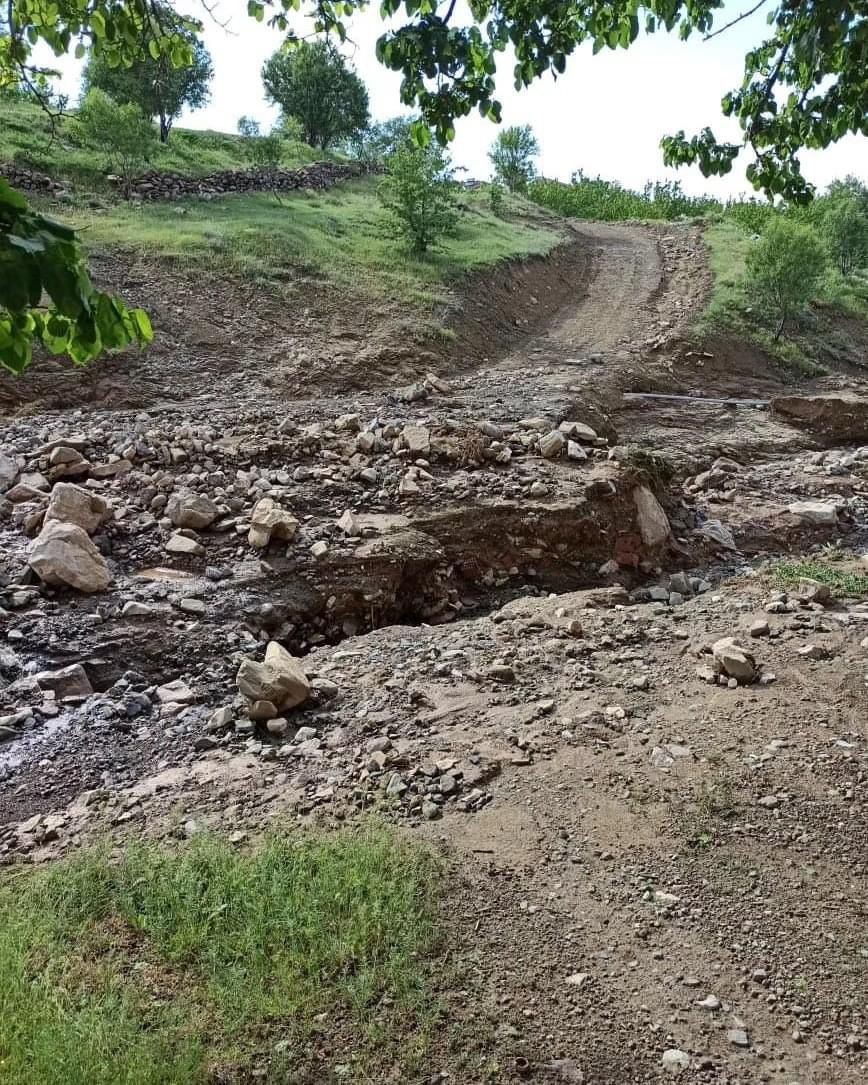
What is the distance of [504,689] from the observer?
407cm

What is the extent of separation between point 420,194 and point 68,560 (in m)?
13.0

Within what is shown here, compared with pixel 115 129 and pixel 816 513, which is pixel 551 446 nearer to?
pixel 816 513

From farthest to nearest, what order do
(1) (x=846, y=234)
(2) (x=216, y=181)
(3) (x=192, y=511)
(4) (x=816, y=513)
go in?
(1) (x=846, y=234), (2) (x=216, y=181), (4) (x=816, y=513), (3) (x=192, y=511)

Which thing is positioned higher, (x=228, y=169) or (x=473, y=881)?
(x=228, y=169)

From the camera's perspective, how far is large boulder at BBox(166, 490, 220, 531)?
18.5 feet

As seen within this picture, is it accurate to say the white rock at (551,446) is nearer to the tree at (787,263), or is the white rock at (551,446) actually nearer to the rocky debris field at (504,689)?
the rocky debris field at (504,689)

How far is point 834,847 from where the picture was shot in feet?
9.55

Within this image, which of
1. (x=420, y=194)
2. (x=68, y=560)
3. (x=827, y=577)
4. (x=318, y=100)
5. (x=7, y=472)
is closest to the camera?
(x=827, y=577)

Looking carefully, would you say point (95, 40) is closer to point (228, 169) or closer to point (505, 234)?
point (505, 234)

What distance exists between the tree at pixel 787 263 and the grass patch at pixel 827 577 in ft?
33.1

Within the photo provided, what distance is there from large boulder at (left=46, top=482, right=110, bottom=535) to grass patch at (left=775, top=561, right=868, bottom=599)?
15.1 ft

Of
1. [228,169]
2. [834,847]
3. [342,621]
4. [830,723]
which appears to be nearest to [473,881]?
[834,847]

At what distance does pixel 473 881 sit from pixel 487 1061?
66cm

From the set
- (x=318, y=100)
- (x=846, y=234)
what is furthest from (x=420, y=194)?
(x=318, y=100)
